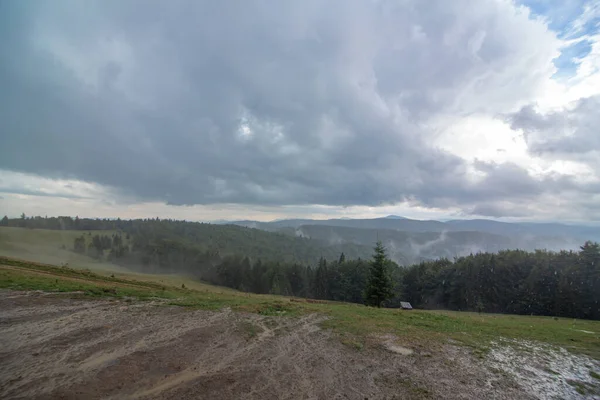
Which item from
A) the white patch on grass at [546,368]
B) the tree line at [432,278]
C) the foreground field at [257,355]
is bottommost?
the tree line at [432,278]

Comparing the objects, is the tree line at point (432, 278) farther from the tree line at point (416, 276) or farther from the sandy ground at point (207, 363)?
the sandy ground at point (207, 363)

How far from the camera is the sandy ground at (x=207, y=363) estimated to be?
801 centimetres

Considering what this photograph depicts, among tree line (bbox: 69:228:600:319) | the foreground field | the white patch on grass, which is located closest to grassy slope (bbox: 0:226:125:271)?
tree line (bbox: 69:228:600:319)

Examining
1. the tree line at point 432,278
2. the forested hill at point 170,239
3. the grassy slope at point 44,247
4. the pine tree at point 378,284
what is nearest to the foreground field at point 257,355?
the pine tree at point 378,284

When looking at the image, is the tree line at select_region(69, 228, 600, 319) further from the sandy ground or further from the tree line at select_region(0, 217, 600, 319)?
the sandy ground

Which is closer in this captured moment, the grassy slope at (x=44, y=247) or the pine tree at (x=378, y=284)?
the pine tree at (x=378, y=284)

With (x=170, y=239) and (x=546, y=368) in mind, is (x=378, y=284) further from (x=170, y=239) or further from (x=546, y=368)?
(x=170, y=239)

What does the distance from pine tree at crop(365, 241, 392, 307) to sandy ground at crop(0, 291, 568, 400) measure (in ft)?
89.7

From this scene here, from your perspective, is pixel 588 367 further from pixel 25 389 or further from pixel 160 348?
pixel 25 389

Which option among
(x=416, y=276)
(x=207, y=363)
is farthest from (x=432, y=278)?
(x=207, y=363)

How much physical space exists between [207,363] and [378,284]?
33.5 m

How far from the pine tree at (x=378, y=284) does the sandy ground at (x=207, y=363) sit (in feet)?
89.7

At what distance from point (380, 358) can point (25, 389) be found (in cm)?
1026

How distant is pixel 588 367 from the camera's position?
11562mm
